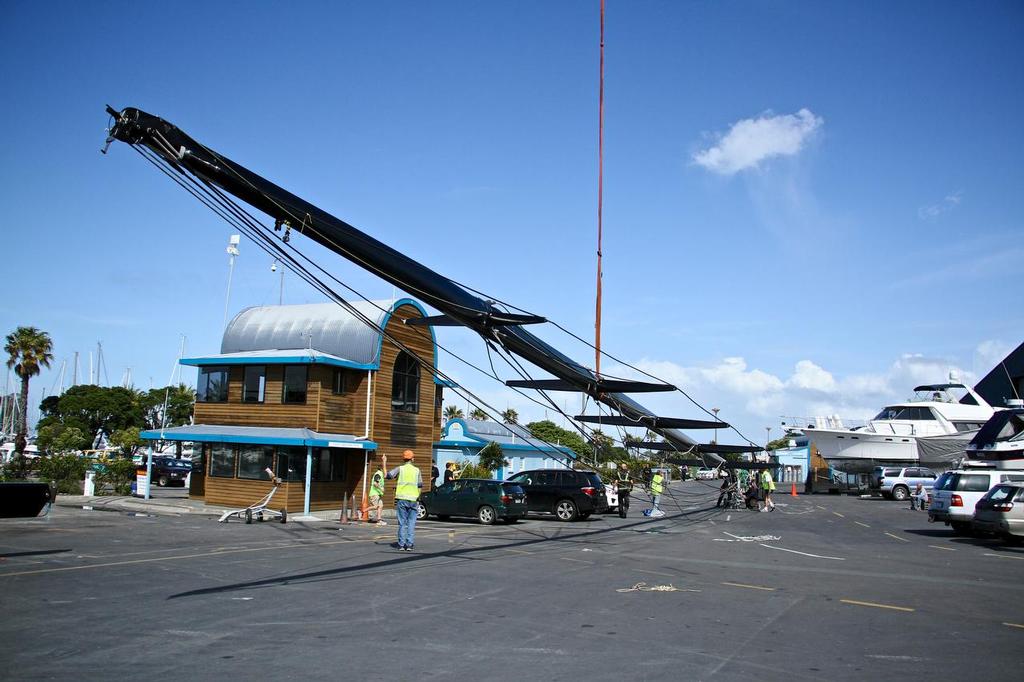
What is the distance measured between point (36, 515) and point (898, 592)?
15.2m

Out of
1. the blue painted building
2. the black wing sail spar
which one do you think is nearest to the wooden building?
the blue painted building

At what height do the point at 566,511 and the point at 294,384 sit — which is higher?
the point at 294,384

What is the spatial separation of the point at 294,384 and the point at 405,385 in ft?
15.4

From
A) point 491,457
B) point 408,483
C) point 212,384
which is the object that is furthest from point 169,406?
point 408,483

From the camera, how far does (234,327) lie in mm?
29719

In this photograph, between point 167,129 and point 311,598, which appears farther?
point 311,598

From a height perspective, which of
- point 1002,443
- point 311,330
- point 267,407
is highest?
point 311,330

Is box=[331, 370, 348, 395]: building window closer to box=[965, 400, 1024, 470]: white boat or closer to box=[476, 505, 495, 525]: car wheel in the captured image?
box=[476, 505, 495, 525]: car wheel

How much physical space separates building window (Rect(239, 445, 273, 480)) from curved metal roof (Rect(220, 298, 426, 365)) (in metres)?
3.90

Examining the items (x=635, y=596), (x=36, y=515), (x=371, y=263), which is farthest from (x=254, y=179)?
(x=36, y=515)

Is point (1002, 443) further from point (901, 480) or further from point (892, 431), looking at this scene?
point (892, 431)

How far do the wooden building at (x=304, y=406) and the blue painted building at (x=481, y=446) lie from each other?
5.26 m

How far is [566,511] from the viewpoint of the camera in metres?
25.4

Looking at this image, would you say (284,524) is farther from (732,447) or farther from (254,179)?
(254,179)
